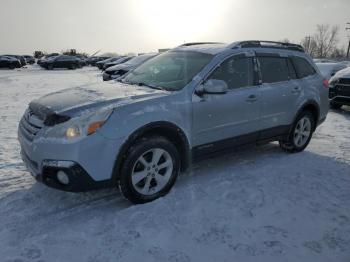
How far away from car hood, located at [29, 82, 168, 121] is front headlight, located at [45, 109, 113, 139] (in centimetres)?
12

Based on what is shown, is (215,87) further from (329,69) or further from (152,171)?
(329,69)

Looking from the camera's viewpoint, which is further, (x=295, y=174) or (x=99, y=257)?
(x=295, y=174)

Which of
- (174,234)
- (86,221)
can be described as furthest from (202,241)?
(86,221)

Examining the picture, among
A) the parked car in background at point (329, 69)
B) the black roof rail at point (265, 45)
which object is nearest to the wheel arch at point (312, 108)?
the black roof rail at point (265, 45)

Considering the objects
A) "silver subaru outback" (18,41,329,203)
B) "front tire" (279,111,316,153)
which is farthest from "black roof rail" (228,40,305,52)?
"front tire" (279,111,316,153)

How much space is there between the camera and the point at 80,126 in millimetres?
3711

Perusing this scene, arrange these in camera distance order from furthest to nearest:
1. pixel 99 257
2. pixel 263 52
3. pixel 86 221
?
1. pixel 263 52
2. pixel 86 221
3. pixel 99 257

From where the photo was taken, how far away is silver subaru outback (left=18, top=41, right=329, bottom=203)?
3.75 m

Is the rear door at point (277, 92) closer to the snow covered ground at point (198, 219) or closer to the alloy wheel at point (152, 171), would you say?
the snow covered ground at point (198, 219)

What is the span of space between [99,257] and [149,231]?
0.60m

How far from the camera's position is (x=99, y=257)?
10.6ft

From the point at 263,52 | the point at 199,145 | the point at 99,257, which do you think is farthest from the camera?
the point at 263,52

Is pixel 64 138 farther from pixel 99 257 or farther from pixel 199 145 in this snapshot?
pixel 199 145

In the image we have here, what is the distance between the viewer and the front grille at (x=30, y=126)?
3984mm
